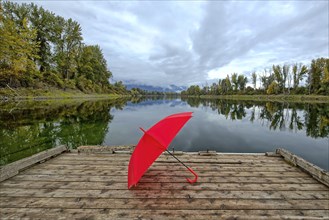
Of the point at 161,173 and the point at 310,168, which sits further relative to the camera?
the point at 161,173

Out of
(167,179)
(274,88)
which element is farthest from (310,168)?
(274,88)

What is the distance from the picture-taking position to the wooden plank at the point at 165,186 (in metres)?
A: 3.45

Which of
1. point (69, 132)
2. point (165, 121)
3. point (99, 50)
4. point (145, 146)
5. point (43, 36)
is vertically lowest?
point (69, 132)

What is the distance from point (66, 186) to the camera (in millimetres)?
3500

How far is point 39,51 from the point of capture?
40.7 meters

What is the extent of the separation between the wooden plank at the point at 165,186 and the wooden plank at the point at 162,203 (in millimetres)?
423

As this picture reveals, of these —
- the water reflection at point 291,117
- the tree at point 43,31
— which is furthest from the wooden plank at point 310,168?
the tree at point 43,31

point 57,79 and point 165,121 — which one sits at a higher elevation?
point 57,79

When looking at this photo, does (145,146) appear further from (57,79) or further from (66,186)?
(57,79)

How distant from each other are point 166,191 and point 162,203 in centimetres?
40

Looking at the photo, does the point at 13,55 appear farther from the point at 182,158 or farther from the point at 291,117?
the point at 291,117

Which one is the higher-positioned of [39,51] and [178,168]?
[39,51]

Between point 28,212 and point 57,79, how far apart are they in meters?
46.7

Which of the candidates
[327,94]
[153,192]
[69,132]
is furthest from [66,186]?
[327,94]
